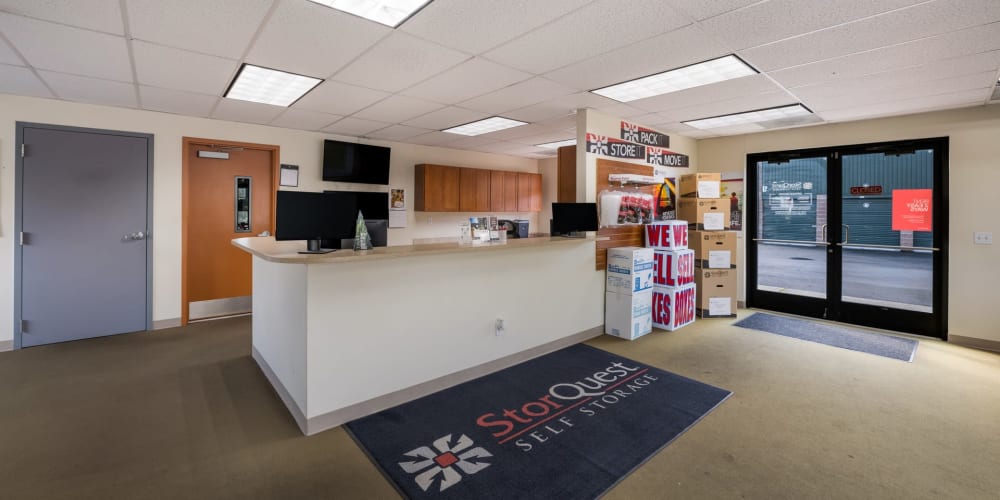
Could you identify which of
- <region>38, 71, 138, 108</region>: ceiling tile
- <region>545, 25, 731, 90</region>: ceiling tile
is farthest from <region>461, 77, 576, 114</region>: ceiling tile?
<region>38, 71, 138, 108</region>: ceiling tile

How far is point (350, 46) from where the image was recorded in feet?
9.61

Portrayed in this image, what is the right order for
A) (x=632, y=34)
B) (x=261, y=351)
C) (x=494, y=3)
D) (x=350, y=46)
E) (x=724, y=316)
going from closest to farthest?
(x=494, y=3)
(x=632, y=34)
(x=350, y=46)
(x=261, y=351)
(x=724, y=316)

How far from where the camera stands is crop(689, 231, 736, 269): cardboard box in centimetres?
569

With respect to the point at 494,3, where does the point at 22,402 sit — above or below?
below

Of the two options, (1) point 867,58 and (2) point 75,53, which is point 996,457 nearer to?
(1) point 867,58

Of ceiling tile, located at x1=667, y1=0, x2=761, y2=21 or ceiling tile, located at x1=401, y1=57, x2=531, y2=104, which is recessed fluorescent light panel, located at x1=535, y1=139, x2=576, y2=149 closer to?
ceiling tile, located at x1=401, y1=57, x2=531, y2=104

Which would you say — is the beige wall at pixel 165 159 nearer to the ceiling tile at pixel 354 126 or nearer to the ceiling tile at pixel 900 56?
the ceiling tile at pixel 354 126

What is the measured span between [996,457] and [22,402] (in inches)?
247

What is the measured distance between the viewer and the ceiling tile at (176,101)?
400 centimetres

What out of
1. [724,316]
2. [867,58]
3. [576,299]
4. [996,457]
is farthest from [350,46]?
[724,316]

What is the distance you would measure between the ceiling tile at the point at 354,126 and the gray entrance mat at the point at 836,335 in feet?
17.1

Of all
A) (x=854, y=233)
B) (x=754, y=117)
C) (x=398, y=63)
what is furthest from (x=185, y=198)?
(x=854, y=233)

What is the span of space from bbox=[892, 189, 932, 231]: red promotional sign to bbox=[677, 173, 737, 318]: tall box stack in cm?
169

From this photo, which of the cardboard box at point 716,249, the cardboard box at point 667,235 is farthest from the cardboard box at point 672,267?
the cardboard box at point 716,249
